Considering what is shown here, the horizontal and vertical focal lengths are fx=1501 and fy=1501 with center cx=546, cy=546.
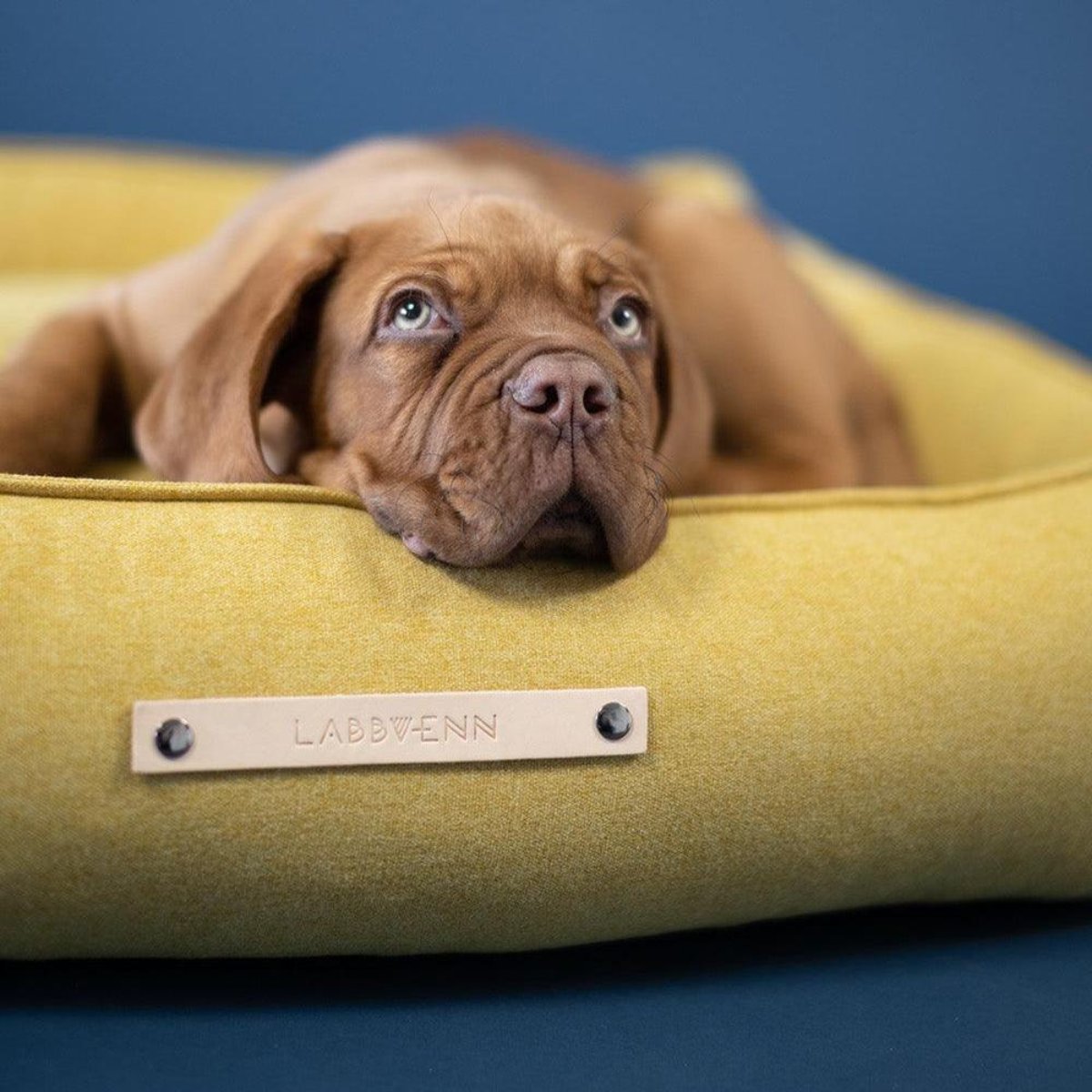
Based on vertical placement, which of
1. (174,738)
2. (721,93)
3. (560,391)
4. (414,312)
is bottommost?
(174,738)

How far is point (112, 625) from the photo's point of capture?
2068mm

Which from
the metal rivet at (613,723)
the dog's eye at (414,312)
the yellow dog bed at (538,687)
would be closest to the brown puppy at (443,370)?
the dog's eye at (414,312)

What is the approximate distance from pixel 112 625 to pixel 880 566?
1.20 meters

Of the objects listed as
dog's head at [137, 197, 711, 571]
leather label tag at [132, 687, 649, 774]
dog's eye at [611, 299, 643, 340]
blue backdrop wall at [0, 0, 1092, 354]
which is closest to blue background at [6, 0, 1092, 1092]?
blue backdrop wall at [0, 0, 1092, 354]

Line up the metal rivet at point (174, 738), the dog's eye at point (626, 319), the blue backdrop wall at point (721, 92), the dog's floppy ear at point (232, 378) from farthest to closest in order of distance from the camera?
the blue backdrop wall at point (721, 92), the dog's eye at point (626, 319), the dog's floppy ear at point (232, 378), the metal rivet at point (174, 738)

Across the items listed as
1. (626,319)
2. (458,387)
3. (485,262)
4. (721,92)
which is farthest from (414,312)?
(721,92)

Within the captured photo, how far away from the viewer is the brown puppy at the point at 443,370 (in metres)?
2.28

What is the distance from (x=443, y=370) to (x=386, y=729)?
663 millimetres

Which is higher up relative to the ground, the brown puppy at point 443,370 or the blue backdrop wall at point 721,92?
the blue backdrop wall at point 721,92

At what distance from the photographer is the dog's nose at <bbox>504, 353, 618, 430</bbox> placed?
225 centimetres

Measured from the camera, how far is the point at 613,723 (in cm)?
216

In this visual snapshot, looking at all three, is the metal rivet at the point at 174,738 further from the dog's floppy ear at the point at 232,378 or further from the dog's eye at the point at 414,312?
the dog's eye at the point at 414,312

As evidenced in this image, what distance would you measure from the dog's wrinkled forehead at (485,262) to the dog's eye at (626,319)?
0.11 ft

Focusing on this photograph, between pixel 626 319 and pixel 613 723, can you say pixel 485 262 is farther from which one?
pixel 613 723
